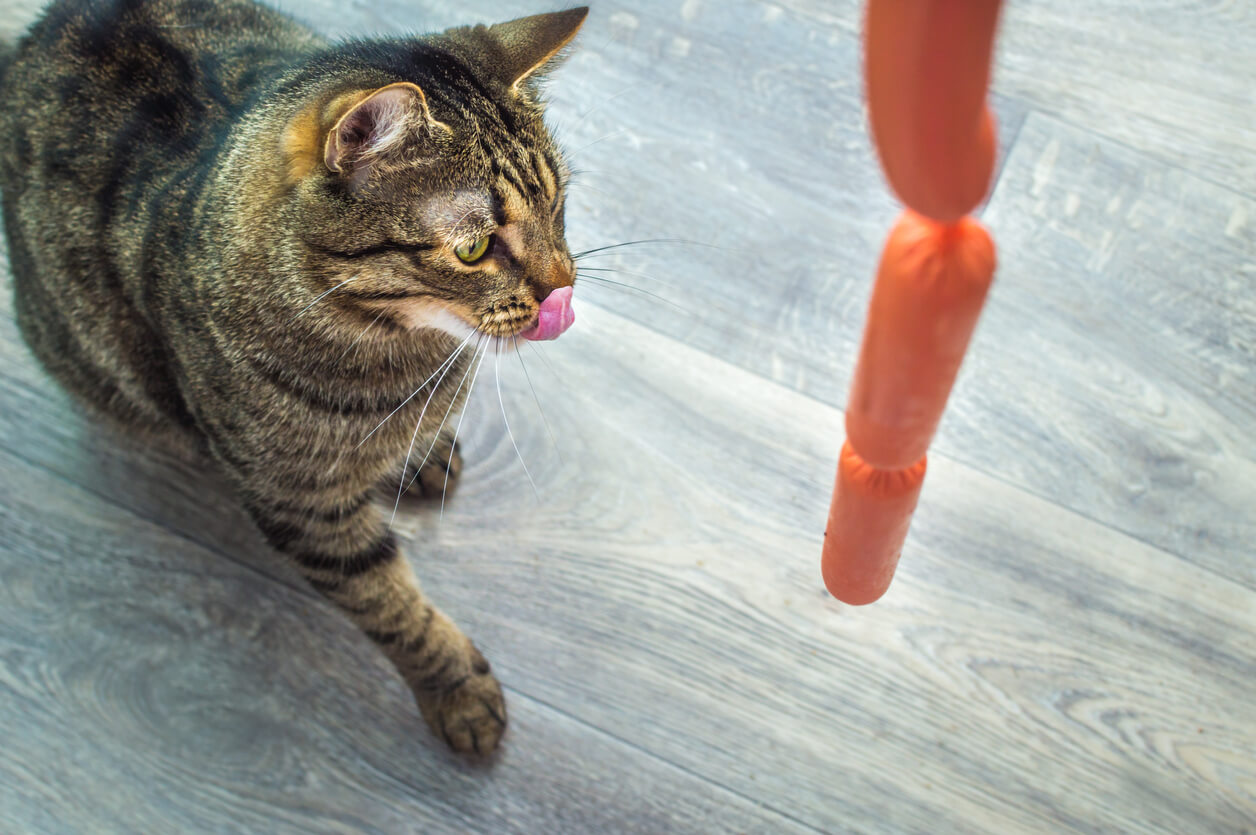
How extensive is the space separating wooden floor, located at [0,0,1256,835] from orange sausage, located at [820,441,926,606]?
1.19 feet

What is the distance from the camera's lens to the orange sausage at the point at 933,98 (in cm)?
41

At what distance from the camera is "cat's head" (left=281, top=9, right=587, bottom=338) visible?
0.72 metres

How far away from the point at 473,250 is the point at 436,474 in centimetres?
46

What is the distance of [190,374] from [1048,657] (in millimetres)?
935

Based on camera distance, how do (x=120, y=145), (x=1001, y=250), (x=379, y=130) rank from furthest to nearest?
(x=1001, y=250), (x=120, y=145), (x=379, y=130)

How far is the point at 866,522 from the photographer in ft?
2.28

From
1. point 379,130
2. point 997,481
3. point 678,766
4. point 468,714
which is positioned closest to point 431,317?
point 379,130

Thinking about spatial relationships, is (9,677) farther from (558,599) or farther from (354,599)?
(558,599)

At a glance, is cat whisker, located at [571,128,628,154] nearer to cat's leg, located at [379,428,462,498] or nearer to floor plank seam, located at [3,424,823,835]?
cat's leg, located at [379,428,462,498]

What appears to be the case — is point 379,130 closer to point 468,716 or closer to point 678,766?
point 468,716

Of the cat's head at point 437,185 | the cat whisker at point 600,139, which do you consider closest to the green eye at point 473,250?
the cat's head at point 437,185

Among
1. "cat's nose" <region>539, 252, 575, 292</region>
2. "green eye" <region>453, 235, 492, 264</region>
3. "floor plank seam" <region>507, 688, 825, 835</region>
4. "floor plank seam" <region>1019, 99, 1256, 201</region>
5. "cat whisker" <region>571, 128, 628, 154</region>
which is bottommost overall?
"floor plank seam" <region>507, 688, 825, 835</region>

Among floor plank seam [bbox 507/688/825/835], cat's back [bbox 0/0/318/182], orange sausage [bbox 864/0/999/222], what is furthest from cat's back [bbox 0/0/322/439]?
orange sausage [bbox 864/0/999/222]

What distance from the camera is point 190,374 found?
908 millimetres
